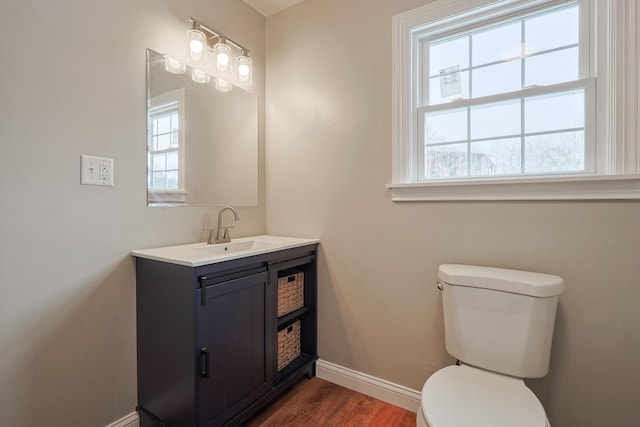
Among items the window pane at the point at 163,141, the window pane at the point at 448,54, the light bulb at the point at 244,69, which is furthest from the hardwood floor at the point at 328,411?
the light bulb at the point at 244,69

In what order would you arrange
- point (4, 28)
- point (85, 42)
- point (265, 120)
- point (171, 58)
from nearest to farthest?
point (4, 28), point (85, 42), point (171, 58), point (265, 120)

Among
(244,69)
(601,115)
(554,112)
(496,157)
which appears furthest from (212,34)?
(601,115)

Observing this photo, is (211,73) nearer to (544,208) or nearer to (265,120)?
(265,120)

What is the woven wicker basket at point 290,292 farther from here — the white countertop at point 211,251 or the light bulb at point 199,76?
the light bulb at point 199,76

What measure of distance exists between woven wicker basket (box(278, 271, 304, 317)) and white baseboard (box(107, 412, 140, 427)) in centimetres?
83

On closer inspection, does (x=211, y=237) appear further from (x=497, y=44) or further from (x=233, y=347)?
(x=497, y=44)

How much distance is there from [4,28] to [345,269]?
1847 millimetres

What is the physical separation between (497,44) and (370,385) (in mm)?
2003

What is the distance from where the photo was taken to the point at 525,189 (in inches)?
54.0

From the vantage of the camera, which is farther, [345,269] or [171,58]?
[345,269]

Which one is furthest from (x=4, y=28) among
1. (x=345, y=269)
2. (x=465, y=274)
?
(x=465, y=274)

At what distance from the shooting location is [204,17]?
1790mm

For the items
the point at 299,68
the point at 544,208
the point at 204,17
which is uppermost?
the point at 204,17

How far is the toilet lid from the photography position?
936 millimetres
